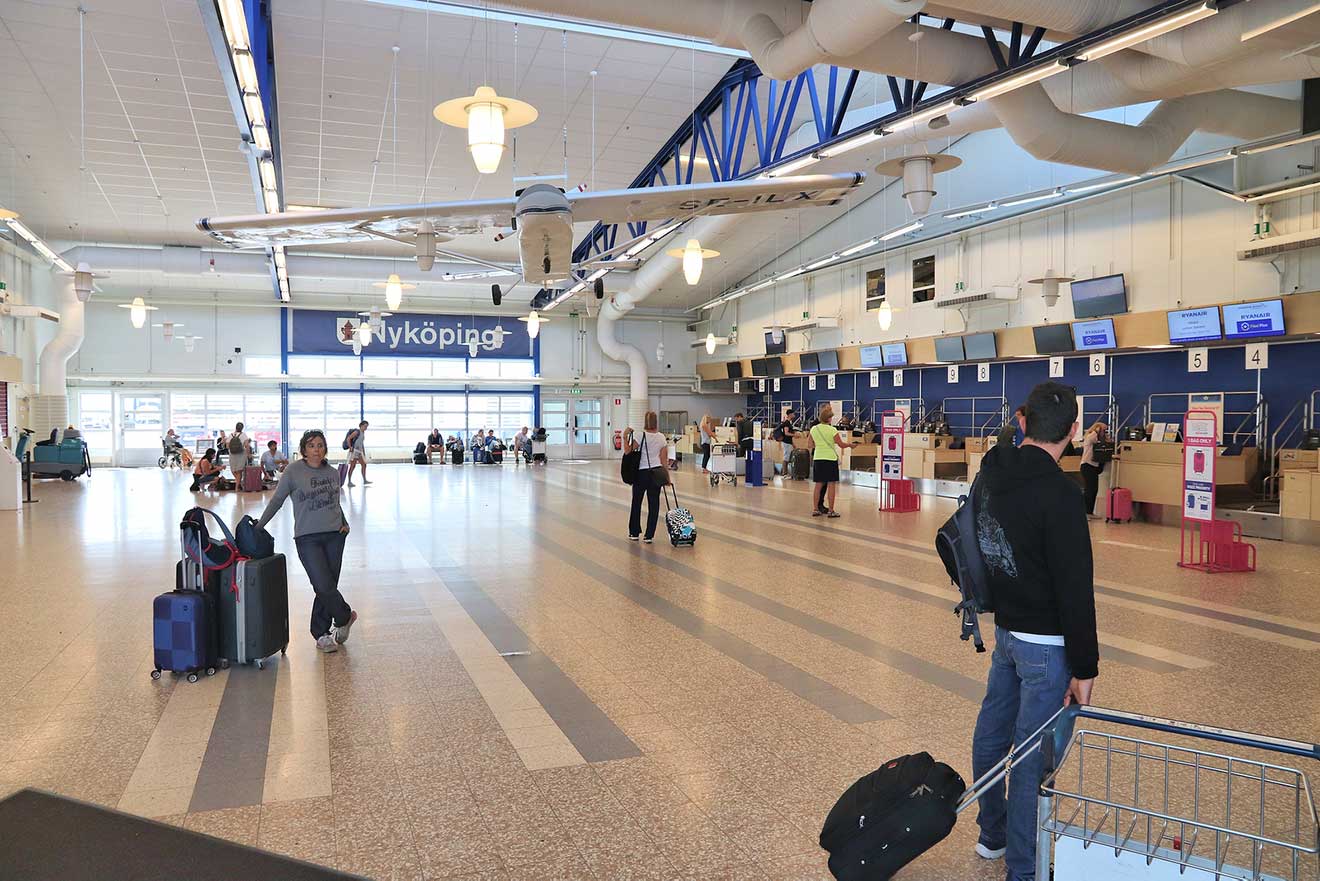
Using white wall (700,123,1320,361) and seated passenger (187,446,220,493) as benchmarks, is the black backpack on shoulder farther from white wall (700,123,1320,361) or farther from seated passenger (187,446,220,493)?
seated passenger (187,446,220,493)

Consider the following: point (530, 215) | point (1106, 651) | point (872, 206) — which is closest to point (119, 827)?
point (1106, 651)

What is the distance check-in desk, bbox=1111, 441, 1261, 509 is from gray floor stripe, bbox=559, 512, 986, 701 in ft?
23.8

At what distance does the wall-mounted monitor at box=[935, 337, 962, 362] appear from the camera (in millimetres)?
16359

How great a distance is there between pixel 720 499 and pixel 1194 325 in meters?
7.54

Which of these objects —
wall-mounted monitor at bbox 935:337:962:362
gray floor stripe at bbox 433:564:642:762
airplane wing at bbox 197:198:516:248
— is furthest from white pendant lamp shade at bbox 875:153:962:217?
wall-mounted monitor at bbox 935:337:962:362

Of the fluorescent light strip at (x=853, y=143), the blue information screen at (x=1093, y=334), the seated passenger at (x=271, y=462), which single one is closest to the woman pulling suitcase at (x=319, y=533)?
the fluorescent light strip at (x=853, y=143)

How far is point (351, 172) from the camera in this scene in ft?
46.0

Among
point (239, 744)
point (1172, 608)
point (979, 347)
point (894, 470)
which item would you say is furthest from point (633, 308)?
point (239, 744)

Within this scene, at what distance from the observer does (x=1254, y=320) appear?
36.1 ft

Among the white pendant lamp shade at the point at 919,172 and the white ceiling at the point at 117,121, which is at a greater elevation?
the white ceiling at the point at 117,121

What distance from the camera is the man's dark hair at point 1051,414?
8.23ft

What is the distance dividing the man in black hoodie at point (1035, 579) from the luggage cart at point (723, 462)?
1522 cm

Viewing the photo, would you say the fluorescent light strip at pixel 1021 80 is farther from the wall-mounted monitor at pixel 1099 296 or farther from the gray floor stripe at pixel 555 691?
the wall-mounted monitor at pixel 1099 296

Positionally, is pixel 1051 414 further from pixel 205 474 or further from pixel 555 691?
pixel 205 474
